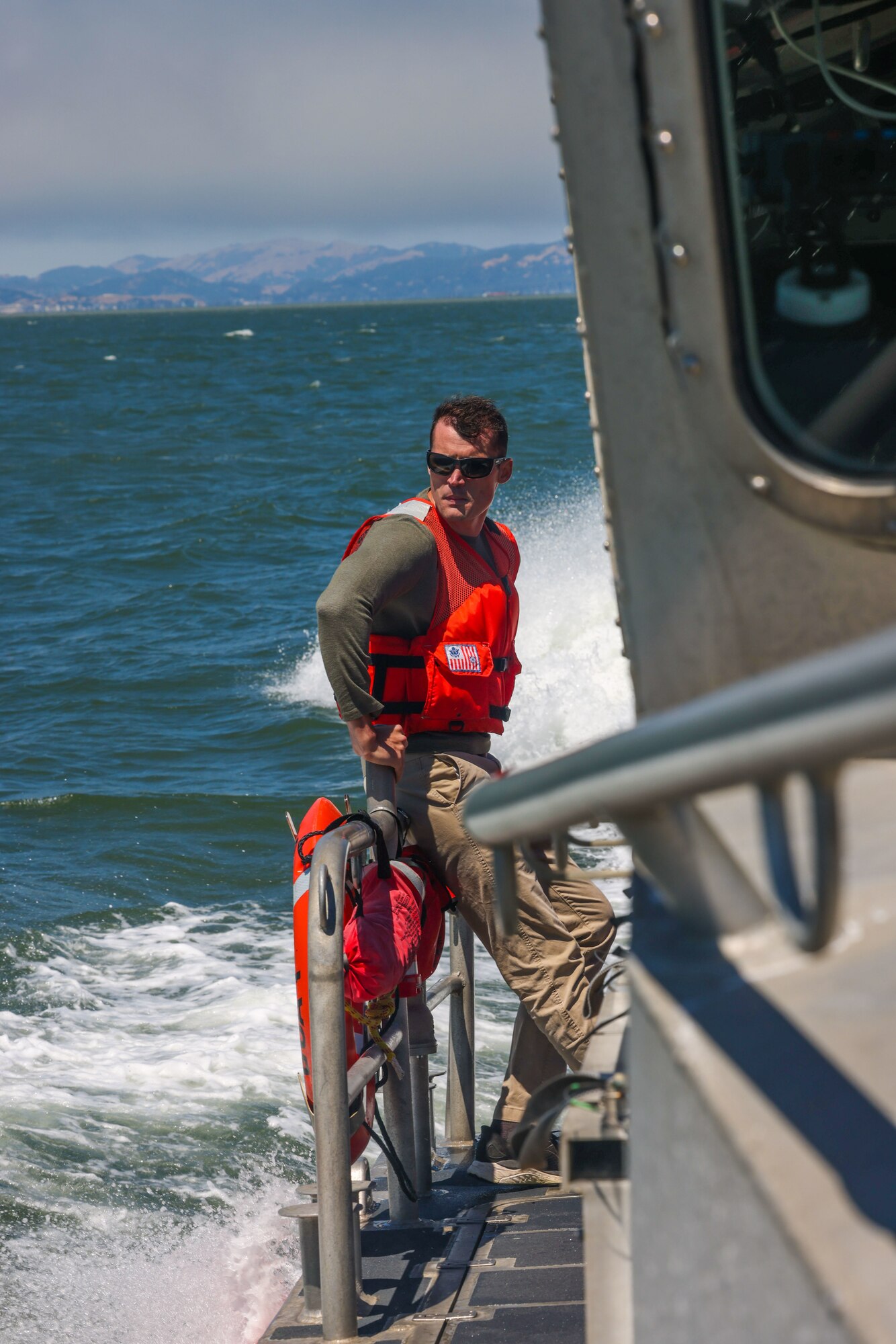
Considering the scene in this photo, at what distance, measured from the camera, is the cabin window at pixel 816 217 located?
1504 mm

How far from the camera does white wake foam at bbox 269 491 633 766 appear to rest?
1225cm

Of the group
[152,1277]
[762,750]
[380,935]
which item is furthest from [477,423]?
[152,1277]

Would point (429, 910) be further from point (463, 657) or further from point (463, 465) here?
point (463, 465)

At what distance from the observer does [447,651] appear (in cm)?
339

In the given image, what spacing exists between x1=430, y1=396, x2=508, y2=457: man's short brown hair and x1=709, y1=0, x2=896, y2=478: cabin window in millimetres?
1078

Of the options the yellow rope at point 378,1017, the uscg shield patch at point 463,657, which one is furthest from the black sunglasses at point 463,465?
the yellow rope at point 378,1017

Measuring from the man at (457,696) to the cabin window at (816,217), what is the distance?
3.66 feet

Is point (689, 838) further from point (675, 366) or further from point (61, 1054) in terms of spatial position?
point (61, 1054)

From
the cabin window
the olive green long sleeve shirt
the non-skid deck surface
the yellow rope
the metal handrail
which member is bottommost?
the non-skid deck surface

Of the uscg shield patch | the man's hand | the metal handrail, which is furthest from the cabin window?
the man's hand

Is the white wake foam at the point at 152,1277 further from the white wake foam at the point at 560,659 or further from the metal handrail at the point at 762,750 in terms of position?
the white wake foam at the point at 560,659

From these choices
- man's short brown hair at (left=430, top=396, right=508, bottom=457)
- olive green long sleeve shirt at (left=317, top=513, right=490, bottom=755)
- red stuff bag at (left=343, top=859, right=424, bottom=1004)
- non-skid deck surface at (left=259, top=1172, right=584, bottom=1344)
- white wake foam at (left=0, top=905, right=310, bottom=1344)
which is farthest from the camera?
white wake foam at (left=0, top=905, right=310, bottom=1344)

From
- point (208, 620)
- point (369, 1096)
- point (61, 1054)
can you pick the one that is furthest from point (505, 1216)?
point (208, 620)

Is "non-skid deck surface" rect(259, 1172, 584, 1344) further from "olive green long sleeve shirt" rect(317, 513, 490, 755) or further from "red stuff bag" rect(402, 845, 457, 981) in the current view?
"olive green long sleeve shirt" rect(317, 513, 490, 755)
